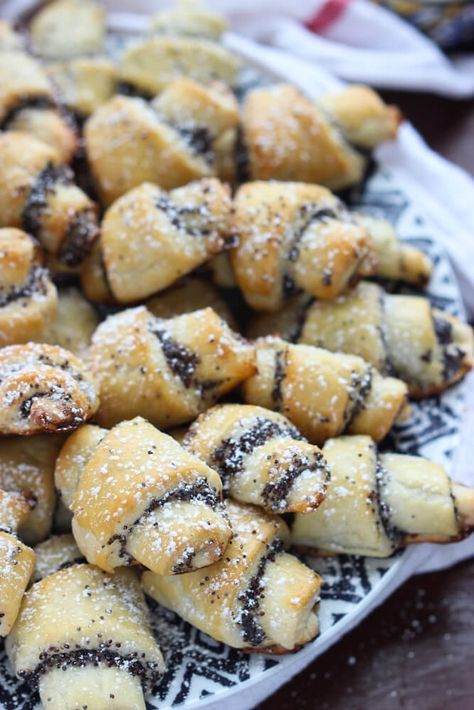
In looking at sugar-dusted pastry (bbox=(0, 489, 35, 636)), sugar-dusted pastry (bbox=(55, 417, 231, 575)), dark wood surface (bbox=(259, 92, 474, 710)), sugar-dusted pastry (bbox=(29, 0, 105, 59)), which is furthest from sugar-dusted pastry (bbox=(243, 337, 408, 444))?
sugar-dusted pastry (bbox=(29, 0, 105, 59))

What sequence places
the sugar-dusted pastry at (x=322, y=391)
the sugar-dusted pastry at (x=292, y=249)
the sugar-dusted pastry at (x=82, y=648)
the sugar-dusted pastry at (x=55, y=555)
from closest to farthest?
1. the sugar-dusted pastry at (x=82, y=648)
2. the sugar-dusted pastry at (x=55, y=555)
3. the sugar-dusted pastry at (x=322, y=391)
4. the sugar-dusted pastry at (x=292, y=249)

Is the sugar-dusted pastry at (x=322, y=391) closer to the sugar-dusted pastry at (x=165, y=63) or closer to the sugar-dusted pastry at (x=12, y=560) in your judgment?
the sugar-dusted pastry at (x=12, y=560)

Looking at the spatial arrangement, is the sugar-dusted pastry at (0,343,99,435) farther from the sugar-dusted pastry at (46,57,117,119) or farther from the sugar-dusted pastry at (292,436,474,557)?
the sugar-dusted pastry at (46,57,117,119)

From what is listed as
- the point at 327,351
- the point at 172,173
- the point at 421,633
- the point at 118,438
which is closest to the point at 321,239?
the point at 327,351

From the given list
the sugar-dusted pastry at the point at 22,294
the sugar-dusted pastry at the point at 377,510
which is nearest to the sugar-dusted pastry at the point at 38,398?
the sugar-dusted pastry at the point at 22,294

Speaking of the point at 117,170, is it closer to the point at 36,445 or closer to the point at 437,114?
the point at 36,445
